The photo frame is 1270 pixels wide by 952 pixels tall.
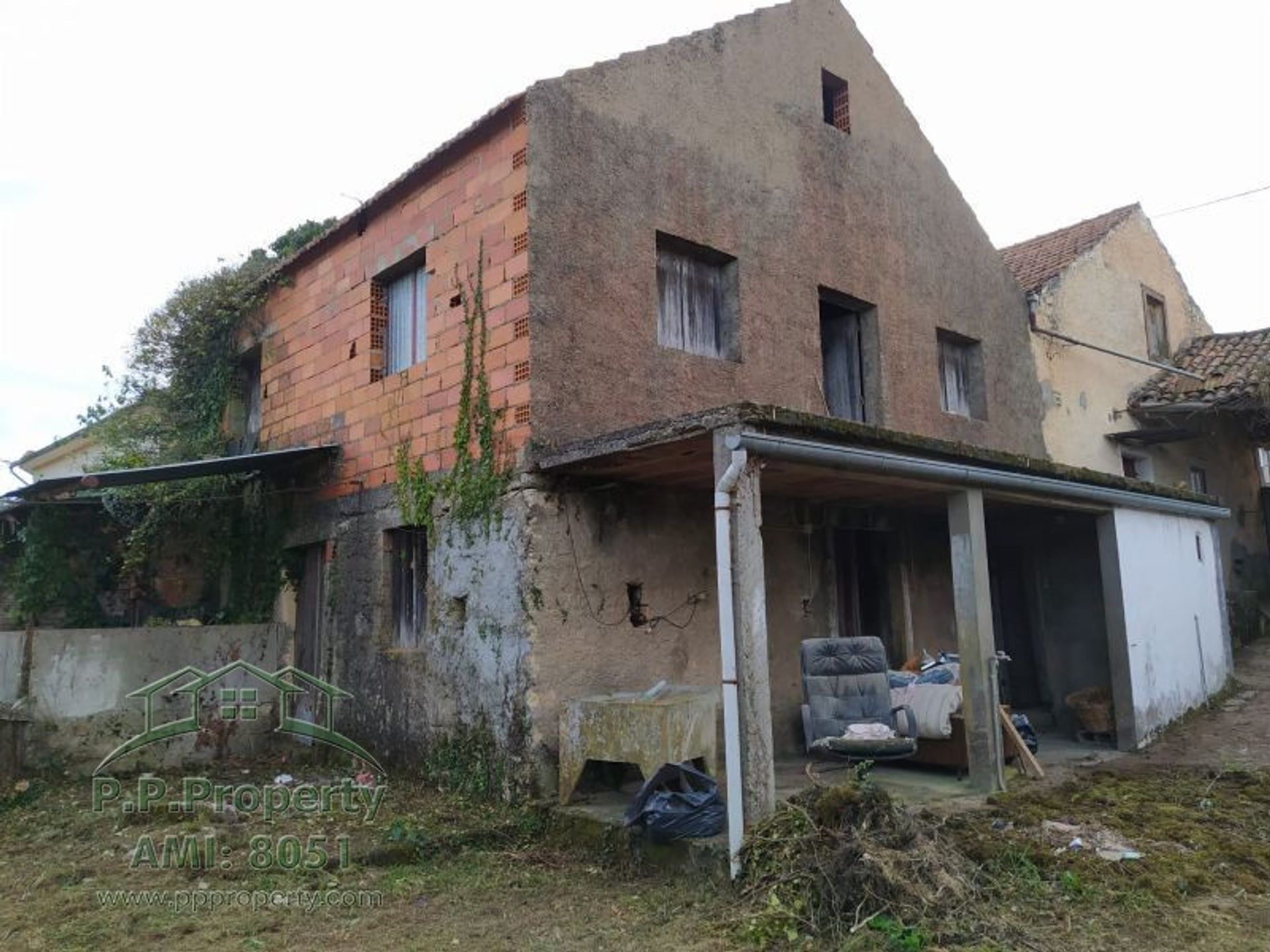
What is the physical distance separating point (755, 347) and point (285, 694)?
565 centimetres

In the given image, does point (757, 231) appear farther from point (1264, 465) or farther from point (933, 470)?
point (1264, 465)

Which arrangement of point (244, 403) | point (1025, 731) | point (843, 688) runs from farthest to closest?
1. point (244, 403)
2. point (1025, 731)
3. point (843, 688)

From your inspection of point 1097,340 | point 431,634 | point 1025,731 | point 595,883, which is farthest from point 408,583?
point 1097,340

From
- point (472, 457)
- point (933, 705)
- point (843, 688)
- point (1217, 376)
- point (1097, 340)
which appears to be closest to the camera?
point (843, 688)

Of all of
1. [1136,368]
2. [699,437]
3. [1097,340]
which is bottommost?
[699,437]

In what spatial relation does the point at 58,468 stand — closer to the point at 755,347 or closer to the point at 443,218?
the point at 443,218

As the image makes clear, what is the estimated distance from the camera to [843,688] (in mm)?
6992

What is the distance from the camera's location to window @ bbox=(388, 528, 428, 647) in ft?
26.1

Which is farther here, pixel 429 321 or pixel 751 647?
pixel 429 321

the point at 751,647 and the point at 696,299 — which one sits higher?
the point at 696,299

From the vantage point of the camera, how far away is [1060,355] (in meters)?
12.9

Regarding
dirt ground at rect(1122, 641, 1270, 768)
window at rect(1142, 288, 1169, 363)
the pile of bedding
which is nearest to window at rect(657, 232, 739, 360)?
the pile of bedding

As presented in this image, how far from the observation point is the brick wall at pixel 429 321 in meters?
7.11

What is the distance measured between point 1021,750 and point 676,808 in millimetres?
3292
